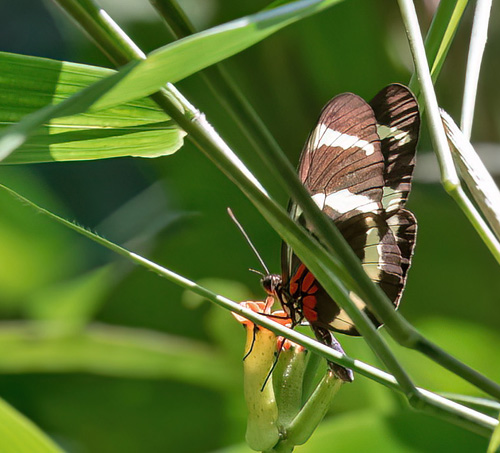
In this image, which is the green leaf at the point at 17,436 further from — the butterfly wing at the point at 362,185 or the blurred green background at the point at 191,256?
the blurred green background at the point at 191,256

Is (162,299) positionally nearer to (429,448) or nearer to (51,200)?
(51,200)

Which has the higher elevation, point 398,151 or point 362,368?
point 398,151

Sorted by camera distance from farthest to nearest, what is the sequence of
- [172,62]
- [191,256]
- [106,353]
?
1. [191,256]
2. [106,353]
3. [172,62]

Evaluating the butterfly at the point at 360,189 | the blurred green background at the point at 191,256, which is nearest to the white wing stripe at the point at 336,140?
the butterfly at the point at 360,189

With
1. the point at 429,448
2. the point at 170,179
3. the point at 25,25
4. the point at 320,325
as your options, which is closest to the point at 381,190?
the point at 320,325

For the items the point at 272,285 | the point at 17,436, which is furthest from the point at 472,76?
the point at 17,436

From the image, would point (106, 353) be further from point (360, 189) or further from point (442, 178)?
point (442, 178)

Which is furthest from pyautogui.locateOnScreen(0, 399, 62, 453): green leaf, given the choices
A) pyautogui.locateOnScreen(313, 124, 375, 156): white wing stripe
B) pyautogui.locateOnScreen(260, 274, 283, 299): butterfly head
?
pyautogui.locateOnScreen(313, 124, 375, 156): white wing stripe

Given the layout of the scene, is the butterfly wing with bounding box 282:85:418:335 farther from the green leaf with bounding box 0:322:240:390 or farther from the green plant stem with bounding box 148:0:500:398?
the green leaf with bounding box 0:322:240:390
